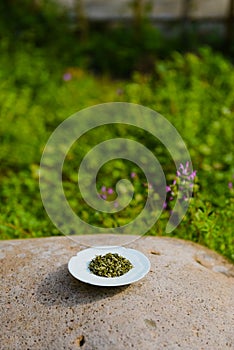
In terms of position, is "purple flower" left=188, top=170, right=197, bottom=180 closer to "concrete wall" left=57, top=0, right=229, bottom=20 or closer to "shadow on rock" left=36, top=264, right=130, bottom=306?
"shadow on rock" left=36, top=264, right=130, bottom=306

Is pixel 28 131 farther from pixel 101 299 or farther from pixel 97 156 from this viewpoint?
pixel 101 299

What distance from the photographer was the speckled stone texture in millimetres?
2078

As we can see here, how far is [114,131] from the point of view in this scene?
486 centimetres

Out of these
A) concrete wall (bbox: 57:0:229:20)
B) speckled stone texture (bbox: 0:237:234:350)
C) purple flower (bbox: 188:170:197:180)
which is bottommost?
speckled stone texture (bbox: 0:237:234:350)

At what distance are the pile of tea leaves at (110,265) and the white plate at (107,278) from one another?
0.02m

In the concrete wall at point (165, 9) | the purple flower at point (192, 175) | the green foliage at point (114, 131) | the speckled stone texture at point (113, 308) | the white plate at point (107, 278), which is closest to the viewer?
the speckled stone texture at point (113, 308)

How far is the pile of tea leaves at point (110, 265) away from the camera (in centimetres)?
229

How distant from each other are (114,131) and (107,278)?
273cm

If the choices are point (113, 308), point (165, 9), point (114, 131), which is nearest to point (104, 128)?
point (114, 131)

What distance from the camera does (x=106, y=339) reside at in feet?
6.74

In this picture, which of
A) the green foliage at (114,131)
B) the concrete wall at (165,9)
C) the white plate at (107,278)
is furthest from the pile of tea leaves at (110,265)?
the concrete wall at (165,9)

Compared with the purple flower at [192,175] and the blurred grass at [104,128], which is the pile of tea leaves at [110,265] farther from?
the purple flower at [192,175]

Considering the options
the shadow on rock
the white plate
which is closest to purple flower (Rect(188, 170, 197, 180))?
the white plate

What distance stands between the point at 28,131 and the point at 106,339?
10.3 feet
